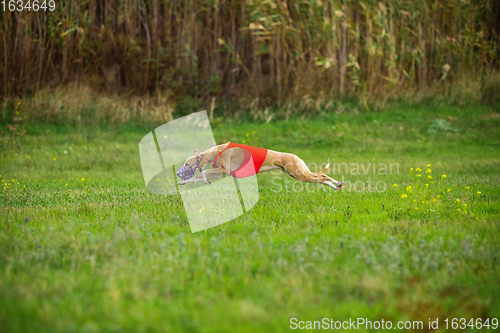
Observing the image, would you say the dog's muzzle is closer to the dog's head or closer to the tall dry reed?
the dog's head

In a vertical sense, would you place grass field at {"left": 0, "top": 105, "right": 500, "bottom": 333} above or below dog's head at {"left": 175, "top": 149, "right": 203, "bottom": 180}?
below

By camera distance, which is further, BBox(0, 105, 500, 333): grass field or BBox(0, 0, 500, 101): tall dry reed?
BBox(0, 0, 500, 101): tall dry reed

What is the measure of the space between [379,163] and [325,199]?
4587mm

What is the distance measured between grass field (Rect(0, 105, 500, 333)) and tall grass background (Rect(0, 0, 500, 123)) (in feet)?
24.1

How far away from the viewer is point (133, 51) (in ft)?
50.0

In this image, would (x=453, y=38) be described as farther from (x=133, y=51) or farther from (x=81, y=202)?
(x=81, y=202)

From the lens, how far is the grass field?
2869mm

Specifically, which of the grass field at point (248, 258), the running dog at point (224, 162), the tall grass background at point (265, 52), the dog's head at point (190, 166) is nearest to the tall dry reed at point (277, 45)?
the tall grass background at point (265, 52)

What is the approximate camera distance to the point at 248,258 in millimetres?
3826

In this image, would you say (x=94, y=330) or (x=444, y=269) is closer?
(x=94, y=330)

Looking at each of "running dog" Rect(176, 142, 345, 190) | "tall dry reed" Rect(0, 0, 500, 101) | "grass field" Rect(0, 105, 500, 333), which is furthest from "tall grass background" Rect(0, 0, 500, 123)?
"running dog" Rect(176, 142, 345, 190)

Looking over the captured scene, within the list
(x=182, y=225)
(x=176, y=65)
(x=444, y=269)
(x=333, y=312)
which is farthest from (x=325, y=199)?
(x=176, y=65)

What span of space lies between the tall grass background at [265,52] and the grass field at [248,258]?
734 cm

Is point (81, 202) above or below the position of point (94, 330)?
below
